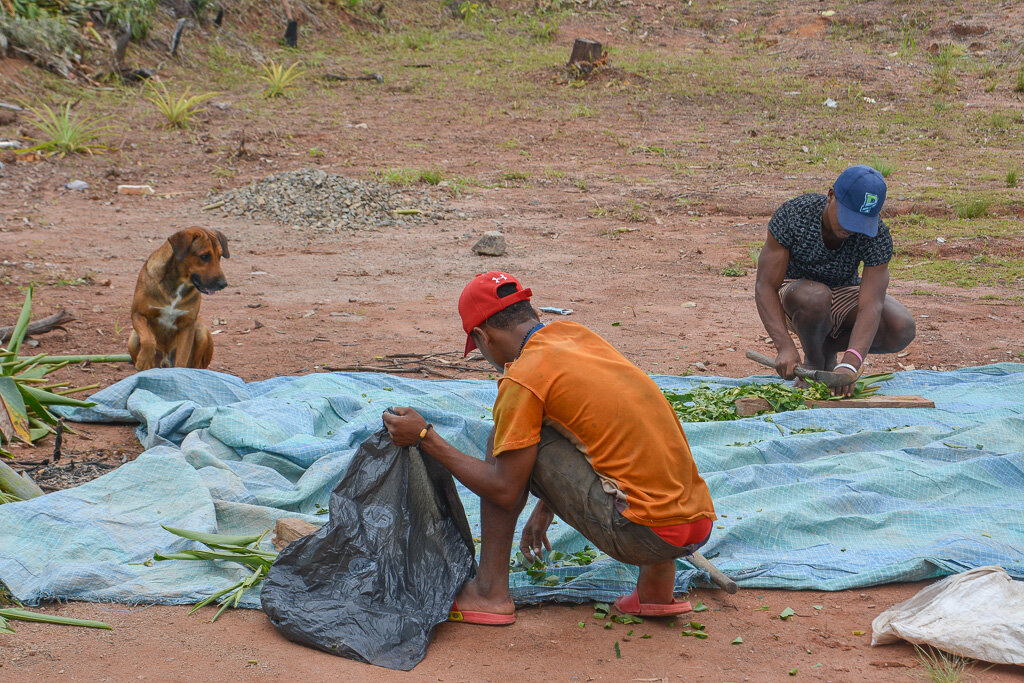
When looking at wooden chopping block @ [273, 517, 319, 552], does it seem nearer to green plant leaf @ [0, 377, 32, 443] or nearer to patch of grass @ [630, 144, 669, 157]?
green plant leaf @ [0, 377, 32, 443]

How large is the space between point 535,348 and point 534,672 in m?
0.88

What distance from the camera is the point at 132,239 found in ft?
27.9

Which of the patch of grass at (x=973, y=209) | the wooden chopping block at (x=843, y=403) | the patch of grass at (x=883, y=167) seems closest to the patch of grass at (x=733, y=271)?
the patch of grass at (x=973, y=209)

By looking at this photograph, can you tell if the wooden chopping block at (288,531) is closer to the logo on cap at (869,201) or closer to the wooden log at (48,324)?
the logo on cap at (869,201)

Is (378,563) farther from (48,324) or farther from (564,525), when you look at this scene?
(48,324)

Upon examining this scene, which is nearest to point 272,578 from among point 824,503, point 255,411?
point 255,411

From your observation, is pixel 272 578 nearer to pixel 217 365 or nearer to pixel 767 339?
pixel 217 365

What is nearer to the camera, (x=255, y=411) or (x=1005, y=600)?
(x=1005, y=600)

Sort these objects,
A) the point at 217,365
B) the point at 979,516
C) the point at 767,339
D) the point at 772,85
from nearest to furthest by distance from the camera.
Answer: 1. the point at 979,516
2. the point at 217,365
3. the point at 767,339
4. the point at 772,85

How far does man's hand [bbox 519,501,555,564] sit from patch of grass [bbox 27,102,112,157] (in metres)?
9.59

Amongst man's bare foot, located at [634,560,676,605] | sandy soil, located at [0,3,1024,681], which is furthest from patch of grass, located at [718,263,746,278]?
man's bare foot, located at [634,560,676,605]

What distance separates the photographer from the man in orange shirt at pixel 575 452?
2.52 m

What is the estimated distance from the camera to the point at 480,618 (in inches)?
108

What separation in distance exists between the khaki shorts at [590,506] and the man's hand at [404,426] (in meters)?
0.36
